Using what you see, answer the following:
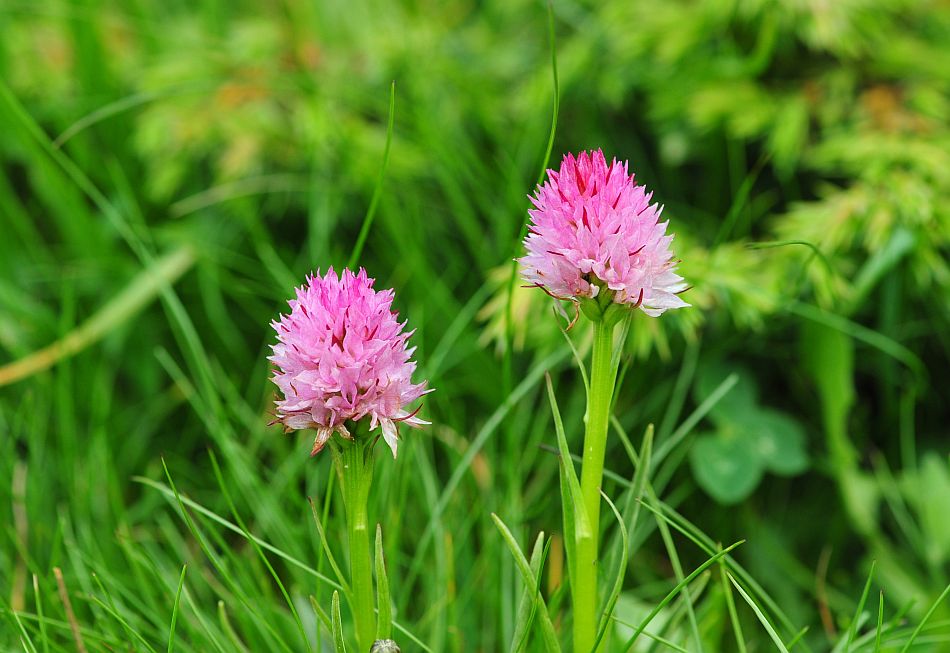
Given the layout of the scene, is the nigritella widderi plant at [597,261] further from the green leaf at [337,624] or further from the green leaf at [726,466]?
the green leaf at [726,466]

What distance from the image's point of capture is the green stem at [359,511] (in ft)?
2.13

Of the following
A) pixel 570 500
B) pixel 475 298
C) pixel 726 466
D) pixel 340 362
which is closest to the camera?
pixel 340 362

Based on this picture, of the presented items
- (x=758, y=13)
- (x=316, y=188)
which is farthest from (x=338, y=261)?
(x=758, y=13)

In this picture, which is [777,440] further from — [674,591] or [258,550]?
[258,550]

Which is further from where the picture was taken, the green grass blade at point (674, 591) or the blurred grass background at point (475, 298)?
the blurred grass background at point (475, 298)

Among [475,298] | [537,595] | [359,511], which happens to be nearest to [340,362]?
[359,511]

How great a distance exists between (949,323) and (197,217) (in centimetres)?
126

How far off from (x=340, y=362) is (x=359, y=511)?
12cm

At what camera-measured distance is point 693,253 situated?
129 centimetres

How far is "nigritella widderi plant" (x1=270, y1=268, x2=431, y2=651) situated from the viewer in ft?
1.97

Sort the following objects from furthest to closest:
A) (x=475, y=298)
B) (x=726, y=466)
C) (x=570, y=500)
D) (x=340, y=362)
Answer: (x=475, y=298) → (x=726, y=466) → (x=570, y=500) → (x=340, y=362)

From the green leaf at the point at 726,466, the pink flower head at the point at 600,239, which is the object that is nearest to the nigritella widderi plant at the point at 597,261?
the pink flower head at the point at 600,239

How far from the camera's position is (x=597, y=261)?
62cm

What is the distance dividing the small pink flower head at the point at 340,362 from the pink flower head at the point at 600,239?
12 cm
